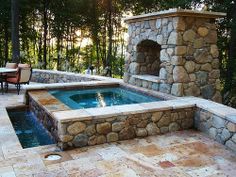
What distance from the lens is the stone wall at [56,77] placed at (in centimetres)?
828

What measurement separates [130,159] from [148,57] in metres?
3.91

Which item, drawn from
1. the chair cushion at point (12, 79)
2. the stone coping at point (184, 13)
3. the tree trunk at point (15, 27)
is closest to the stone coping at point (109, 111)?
the stone coping at point (184, 13)

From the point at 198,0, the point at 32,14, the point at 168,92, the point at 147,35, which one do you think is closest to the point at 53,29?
the point at 32,14

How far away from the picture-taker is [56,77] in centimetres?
907

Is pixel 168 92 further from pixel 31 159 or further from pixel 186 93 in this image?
pixel 31 159

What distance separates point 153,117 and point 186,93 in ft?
4.43

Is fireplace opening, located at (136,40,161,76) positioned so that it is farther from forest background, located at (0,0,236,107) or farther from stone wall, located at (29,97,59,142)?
forest background, located at (0,0,236,107)

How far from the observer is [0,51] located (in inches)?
585

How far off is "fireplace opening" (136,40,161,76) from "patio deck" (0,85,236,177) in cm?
293

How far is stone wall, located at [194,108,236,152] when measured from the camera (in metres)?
3.64

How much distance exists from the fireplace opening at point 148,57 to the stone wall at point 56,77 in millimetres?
1849

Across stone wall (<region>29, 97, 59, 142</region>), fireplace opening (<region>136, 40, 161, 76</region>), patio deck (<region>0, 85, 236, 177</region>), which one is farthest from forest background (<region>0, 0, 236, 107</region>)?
patio deck (<region>0, 85, 236, 177</region>)

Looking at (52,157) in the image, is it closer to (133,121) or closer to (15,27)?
(133,121)

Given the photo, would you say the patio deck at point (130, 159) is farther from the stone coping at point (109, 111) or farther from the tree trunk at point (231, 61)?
the tree trunk at point (231, 61)
